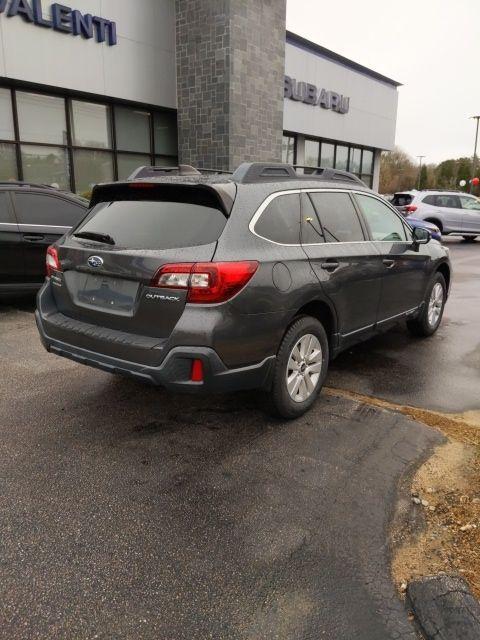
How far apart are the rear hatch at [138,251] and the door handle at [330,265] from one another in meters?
A: 0.93

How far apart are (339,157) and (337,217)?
21197 millimetres

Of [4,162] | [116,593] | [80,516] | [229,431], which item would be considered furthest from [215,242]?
[4,162]

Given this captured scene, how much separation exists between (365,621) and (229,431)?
1716mm

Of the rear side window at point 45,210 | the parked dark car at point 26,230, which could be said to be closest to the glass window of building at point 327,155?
the rear side window at point 45,210

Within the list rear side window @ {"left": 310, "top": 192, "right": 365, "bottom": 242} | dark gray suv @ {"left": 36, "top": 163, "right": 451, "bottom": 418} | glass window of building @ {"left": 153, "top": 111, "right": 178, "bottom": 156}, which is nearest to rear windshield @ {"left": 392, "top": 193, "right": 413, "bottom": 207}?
glass window of building @ {"left": 153, "top": 111, "right": 178, "bottom": 156}

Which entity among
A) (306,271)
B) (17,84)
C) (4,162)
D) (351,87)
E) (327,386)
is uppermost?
(351,87)

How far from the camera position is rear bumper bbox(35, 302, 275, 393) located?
2967 millimetres

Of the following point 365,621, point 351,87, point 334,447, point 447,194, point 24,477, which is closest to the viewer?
point 365,621

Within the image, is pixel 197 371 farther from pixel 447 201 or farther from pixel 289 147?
pixel 289 147

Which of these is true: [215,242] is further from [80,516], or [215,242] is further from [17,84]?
[17,84]

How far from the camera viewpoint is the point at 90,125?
13.6m

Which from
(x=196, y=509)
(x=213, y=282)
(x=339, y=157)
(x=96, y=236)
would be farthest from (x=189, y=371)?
(x=339, y=157)

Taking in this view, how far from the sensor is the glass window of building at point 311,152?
2142 cm

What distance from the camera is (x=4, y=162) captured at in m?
11.9
